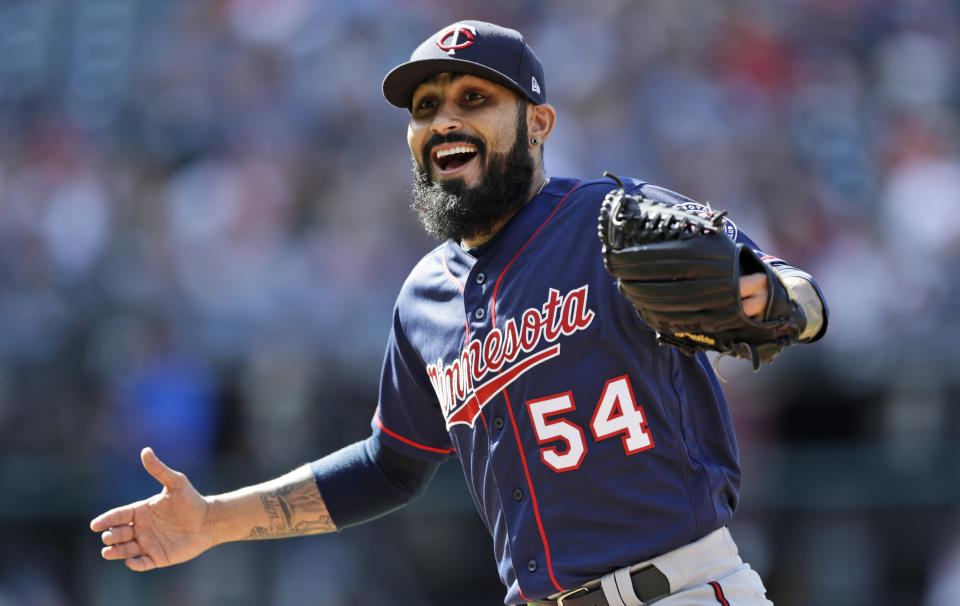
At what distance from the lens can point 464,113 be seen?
295 cm

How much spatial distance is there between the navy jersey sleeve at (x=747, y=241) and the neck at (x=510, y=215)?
380mm

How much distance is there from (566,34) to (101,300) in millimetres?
4015

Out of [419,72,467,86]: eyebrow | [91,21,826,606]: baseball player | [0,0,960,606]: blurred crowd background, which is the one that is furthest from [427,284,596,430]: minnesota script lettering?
[0,0,960,606]: blurred crowd background

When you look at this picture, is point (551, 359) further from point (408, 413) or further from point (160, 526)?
point (160, 526)

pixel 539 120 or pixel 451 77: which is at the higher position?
pixel 451 77

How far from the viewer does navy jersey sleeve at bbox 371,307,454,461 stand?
3.23 m

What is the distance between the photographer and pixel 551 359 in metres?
2.70

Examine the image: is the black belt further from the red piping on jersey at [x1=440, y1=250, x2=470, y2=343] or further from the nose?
the nose

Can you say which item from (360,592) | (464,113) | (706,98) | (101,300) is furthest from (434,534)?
(464,113)

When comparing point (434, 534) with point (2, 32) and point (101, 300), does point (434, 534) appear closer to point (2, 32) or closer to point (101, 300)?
point (101, 300)

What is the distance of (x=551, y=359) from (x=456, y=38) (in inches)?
33.6

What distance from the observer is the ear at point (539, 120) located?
304cm

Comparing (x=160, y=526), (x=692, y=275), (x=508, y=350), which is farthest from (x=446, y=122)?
(x=160, y=526)

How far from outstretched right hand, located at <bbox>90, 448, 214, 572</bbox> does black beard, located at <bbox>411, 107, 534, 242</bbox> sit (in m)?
0.97
